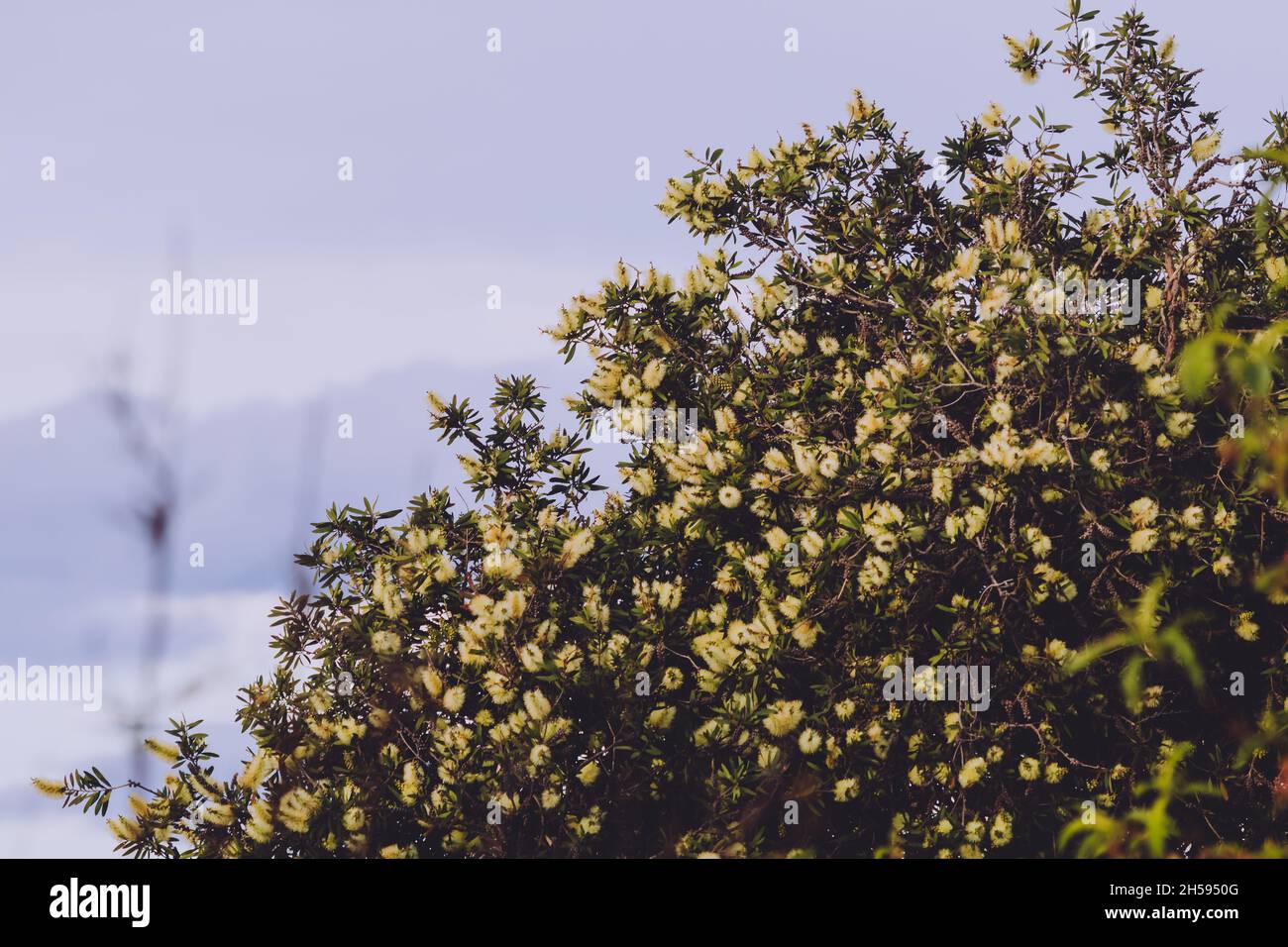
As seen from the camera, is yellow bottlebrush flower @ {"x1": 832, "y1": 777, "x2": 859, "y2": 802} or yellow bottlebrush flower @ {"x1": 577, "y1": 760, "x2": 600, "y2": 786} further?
yellow bottlebrush flower @ {"x1": 577, "y1": 760, "x2": 600, "y2": 786}

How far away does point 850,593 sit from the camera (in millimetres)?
8320

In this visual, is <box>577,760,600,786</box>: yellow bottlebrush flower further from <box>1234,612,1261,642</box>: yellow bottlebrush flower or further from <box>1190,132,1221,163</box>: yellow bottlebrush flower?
<box>1190,132,1221,163</box>: yellow bottlebrush flower

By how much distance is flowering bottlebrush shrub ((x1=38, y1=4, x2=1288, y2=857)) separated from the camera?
8109 millimetres

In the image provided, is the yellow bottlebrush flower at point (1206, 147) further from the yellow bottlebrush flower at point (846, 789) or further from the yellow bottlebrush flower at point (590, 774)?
the yellow bottlebrush flower at point (590, 774)

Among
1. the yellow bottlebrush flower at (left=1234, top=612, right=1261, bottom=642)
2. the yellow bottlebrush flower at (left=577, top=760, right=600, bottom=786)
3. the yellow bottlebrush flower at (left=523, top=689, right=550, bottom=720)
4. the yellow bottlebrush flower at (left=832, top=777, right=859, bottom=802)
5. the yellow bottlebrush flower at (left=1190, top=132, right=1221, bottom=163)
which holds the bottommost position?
the yellow bottlebrush flower at (left=832, top=777, right=859, bottom=802)

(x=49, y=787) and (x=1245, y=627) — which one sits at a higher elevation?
(x=1245, y=627)

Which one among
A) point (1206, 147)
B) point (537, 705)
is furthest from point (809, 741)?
point (1206, 147)

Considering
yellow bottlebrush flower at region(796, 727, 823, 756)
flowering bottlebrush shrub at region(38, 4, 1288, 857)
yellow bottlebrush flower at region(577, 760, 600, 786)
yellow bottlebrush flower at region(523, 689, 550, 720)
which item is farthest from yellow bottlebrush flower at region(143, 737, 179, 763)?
yellow bottlebrush flower at region(796, 727, 823, 756)

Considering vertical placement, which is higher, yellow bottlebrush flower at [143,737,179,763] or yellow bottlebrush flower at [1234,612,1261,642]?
yellow bottlebrush flower at [1234,612,1261,642]

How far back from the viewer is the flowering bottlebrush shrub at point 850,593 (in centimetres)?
811

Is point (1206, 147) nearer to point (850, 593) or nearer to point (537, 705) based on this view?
point (850, 593)

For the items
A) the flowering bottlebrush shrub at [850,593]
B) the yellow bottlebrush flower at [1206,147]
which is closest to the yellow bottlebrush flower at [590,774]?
the flowering bottlebrush shrub at [850,593]

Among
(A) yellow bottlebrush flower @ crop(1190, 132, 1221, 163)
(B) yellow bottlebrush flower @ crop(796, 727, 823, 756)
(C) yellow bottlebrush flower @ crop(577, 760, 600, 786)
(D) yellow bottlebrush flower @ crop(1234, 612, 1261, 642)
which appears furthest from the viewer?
(A) yellow bottlebrush flower @ crop(1190, 132, 1221, 163)
